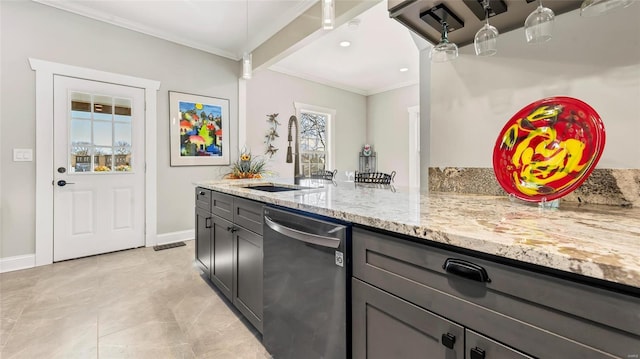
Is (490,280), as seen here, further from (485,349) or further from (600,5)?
(600,5)

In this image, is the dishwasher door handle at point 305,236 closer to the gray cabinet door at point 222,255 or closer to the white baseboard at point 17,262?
the gray cabinet door at point 222,255

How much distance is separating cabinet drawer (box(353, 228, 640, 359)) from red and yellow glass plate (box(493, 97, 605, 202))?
609 mm

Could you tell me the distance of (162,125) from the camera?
353 centimetres

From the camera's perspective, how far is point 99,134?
10.2 ft

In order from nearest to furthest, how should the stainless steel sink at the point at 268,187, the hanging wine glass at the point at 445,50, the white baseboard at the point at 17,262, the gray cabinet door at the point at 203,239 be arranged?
the hanging wine glass at the point at 445,50
the stainless steel sink at the point at 268,187
the gray cabinet door at the point at 203,239
the white baseboard at the point at 17,262

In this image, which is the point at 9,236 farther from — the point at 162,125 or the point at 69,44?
the point at 69,44

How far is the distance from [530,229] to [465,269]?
205 millimetres

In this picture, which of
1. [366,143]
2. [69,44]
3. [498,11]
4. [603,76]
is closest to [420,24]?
[498,11]

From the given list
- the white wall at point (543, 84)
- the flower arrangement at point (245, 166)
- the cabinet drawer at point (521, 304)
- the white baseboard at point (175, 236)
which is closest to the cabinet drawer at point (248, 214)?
the cabinet drawer at point (521, 304)

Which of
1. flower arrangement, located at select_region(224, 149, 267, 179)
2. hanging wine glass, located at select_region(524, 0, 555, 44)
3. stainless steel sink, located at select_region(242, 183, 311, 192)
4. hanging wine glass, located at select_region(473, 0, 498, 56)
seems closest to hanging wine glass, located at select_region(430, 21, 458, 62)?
hanging wine glass, located at select_region(473, 0, 498, 56)

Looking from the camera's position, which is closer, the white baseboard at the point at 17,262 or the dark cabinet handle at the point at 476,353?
the dark cabinet handle at the point at 476,353

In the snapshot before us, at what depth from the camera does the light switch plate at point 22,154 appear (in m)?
2.67

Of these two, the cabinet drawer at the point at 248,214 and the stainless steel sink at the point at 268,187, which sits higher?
the stainless steel sink at the point at 268,187

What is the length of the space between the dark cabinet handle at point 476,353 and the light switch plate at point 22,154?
3.97 metres
